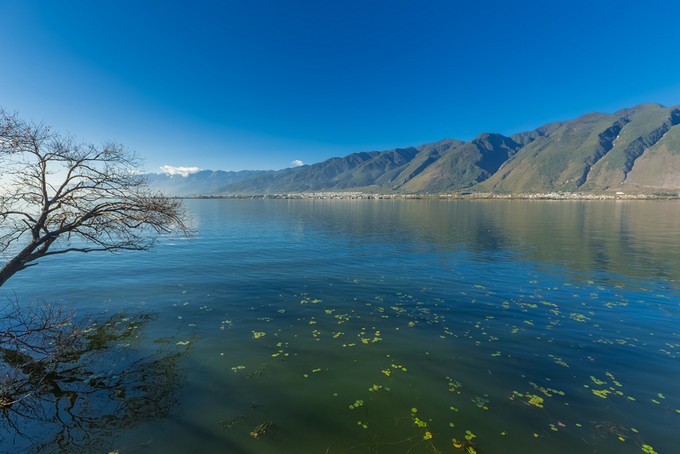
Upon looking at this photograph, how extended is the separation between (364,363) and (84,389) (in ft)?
44.9

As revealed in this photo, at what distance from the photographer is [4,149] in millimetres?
15172

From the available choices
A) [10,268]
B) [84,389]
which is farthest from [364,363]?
[10,268]

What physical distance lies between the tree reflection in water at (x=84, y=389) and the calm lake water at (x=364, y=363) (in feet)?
0.26

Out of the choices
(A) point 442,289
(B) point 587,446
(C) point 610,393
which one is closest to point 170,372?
(B) point 587,446

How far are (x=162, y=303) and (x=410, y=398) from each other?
73.0 feet

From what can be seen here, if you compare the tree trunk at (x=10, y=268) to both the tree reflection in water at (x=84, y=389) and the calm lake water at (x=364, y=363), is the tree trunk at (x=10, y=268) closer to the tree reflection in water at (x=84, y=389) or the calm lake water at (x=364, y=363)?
the tree reflection in water at (x=84, y=389)

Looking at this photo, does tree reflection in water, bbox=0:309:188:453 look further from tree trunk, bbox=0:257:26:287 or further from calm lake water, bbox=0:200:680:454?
tree trunk, bbox=0:257:26:287

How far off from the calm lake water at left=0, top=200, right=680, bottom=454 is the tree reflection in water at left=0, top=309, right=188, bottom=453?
8cm

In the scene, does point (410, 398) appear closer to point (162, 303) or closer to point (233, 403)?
point (233, 403)

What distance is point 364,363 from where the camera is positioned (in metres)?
15.9

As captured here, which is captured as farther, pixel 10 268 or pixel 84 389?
pixel 10 268

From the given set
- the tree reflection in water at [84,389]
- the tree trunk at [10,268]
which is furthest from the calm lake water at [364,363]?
the tree trunk at [10,268]

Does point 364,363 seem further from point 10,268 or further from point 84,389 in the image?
point 10,268

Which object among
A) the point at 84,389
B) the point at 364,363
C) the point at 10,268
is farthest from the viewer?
the point at 364,363
